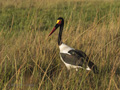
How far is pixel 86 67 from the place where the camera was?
10.7 feet

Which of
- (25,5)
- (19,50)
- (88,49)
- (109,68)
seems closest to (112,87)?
(109,68)

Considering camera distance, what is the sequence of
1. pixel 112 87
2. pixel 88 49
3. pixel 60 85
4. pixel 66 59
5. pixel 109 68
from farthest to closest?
pixel 88 49
pixel 66 59
pixel 109 68
pixel 60 85
pixel 112 87

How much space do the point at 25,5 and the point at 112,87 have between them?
39.0ft

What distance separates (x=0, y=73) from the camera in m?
3.23

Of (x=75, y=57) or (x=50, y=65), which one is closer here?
(x=75, y=57)

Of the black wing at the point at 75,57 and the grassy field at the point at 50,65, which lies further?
the black wing at the point at 75,57

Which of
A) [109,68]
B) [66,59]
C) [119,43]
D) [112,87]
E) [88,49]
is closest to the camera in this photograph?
[112,87]

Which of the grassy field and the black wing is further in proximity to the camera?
the black wing

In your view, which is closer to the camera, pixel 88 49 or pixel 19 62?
pixel 19 62

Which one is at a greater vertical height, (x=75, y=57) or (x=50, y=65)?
(x=75, y=57)

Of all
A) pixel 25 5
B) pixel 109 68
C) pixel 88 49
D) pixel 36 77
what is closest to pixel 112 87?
pixel 109 68

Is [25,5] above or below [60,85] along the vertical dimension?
below

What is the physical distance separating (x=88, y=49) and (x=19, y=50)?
116 cm

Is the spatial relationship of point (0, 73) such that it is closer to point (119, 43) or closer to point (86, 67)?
point (86, 67)
